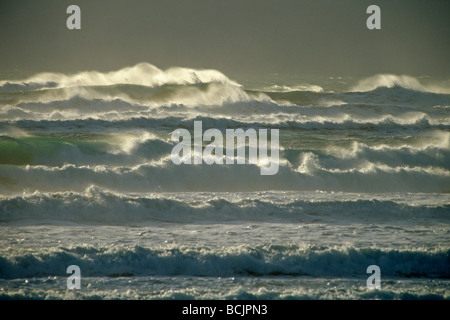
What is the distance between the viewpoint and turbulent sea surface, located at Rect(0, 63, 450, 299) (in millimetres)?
6969

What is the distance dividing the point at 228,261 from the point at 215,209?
3.11m

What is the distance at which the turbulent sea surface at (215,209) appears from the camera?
6.97m

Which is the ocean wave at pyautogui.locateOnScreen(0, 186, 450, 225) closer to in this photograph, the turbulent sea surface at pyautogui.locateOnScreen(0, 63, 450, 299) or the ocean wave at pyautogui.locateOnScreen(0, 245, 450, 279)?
the turbulent sea surface at pyautogui.locateOnScreen(0, 63, 450, 299)

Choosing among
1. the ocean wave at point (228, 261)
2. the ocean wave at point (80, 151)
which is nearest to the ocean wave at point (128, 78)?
the ocean wave at point (80, 151)

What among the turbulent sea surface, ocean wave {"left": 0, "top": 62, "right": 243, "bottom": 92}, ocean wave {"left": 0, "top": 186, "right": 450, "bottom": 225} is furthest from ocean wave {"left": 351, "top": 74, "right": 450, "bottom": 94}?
ocean wave {"left": 0, "top": 186, "right": 450, "bottom": 225}

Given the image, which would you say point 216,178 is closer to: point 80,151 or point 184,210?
point 184,210

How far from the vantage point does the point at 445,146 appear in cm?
1842

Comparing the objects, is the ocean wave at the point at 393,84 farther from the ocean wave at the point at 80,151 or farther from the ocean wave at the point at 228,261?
the ocean wave at the point at 228,261

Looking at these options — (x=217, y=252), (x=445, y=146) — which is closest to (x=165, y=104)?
(x=445, y=146)

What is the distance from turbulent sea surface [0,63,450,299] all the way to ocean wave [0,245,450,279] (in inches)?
0.7

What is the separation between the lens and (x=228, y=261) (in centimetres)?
738

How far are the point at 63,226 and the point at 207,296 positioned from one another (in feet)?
12.1

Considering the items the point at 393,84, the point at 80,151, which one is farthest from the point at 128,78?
the point at 80,151
